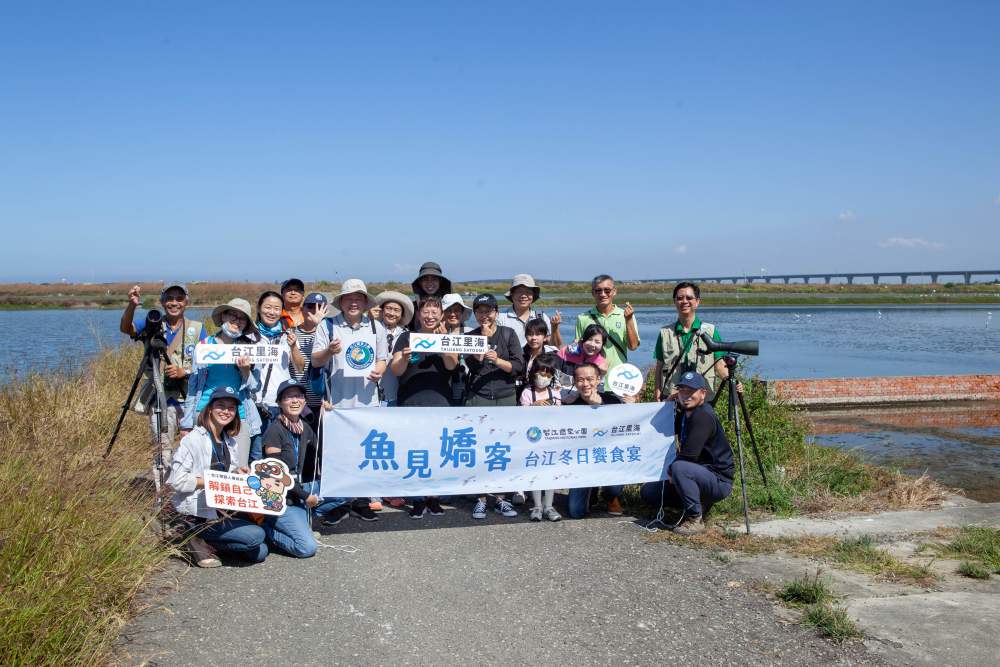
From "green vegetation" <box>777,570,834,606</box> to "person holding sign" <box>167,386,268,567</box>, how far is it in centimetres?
372

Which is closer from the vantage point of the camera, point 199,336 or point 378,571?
point 378,571

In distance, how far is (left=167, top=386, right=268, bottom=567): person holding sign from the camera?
5.30 m

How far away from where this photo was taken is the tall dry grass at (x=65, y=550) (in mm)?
3531

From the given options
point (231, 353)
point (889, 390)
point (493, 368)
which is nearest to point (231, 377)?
point (231, 353)

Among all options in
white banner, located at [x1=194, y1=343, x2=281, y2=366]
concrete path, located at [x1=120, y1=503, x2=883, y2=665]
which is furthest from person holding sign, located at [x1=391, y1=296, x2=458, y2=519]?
concrete path, located at [x1=120, y1=503, x2=883, y2=665]

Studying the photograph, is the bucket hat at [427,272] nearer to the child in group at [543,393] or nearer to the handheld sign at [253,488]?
the child in group at [543,393]

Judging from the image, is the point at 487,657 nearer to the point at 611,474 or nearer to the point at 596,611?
the point at 596,611

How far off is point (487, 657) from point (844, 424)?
13496 millimetres

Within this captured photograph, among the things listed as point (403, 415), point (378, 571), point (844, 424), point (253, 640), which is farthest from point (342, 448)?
point (844, 424)

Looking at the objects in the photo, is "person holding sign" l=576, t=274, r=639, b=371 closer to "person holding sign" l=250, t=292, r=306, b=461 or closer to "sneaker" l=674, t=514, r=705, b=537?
"sneaker" l=674, t=514, r=705, b=537

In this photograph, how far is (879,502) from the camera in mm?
7273

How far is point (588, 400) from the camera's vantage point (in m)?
6.86

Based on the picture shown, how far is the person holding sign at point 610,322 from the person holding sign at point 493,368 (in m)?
0.76

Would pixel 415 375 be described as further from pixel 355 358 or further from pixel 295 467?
pixel 295 467
